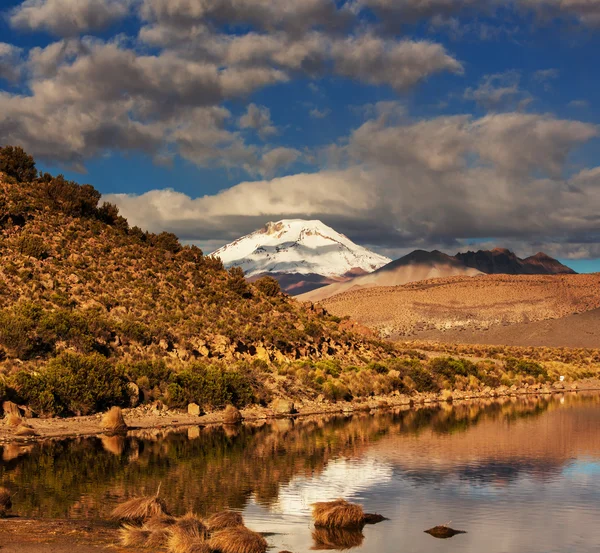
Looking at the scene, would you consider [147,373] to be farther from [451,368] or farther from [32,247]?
[451,368]

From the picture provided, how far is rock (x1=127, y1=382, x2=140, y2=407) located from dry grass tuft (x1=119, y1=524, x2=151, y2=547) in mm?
22944

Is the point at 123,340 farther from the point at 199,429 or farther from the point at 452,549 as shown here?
the point at 452,549

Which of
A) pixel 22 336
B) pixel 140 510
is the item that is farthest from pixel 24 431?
pixel 140 510

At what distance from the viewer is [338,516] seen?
1797 centimetres

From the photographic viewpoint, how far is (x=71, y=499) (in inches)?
804

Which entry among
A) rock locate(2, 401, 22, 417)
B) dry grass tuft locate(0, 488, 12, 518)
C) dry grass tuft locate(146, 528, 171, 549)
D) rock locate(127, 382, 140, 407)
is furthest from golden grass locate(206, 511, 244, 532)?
rock locate(127, 382, 140, 407)

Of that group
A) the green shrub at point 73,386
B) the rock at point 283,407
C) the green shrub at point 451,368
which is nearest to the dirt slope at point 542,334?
the green shrub at point 451,368

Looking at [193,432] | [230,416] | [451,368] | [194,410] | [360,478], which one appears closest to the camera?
[360,478]

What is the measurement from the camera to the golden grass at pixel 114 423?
109 ft

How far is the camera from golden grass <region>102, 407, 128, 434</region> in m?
33.4

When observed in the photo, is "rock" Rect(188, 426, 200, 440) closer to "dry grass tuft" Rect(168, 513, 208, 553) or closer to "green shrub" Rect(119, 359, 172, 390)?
"green shrub" Rect(119, 359, 172, 390)

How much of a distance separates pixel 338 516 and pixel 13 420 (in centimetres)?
A: 1883

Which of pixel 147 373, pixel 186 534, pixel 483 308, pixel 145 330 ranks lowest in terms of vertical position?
pixel 186 534

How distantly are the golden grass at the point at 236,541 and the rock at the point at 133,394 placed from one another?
23792 millimetres
